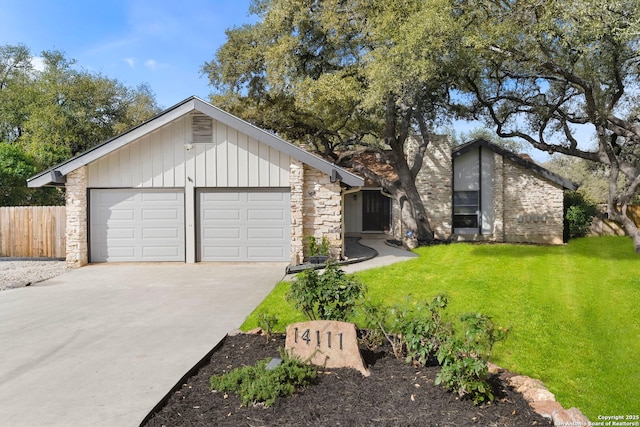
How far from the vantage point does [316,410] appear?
11.3 ft

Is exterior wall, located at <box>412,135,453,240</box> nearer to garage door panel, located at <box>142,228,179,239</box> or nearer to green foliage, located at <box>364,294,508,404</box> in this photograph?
garage door panel, located at <box>142,228,179,239</box>

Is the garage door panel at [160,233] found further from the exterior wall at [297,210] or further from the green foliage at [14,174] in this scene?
the green foliage at [14,174]

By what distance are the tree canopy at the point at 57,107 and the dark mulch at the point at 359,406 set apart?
2104 centimetres

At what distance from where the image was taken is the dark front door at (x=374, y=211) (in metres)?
20.2

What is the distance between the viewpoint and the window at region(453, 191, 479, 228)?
717 inches

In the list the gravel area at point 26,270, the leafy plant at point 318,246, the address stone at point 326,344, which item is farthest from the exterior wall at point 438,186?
the address stone at point 326,344

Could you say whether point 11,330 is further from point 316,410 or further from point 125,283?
point 316,410

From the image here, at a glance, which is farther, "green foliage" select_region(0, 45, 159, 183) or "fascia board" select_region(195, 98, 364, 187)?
"green foliage" select_region(0, 45, 159, 183)

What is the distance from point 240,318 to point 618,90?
15159mm

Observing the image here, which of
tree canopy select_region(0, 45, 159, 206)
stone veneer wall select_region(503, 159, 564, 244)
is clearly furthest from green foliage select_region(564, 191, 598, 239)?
tree canopy select_region(0, 45, 159, 206)

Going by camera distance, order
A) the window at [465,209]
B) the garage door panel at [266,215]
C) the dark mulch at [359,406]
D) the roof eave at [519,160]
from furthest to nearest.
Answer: the window at [465,209] < the roof eave at [519,160] < the garage door panel at [266,215] < the dark mulch at [359,406]

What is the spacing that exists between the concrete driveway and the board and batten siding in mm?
2885

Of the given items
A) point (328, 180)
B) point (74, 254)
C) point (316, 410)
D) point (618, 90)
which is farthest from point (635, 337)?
point (74, 254)

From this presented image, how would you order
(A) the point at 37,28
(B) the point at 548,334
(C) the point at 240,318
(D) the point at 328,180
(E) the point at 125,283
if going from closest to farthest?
1. (B) the point at 548,334
2. (C) the point at 240,318
3. (E) the point at 125,283
4. (D) the point at 328,180
5. (A) the point at 37,28
